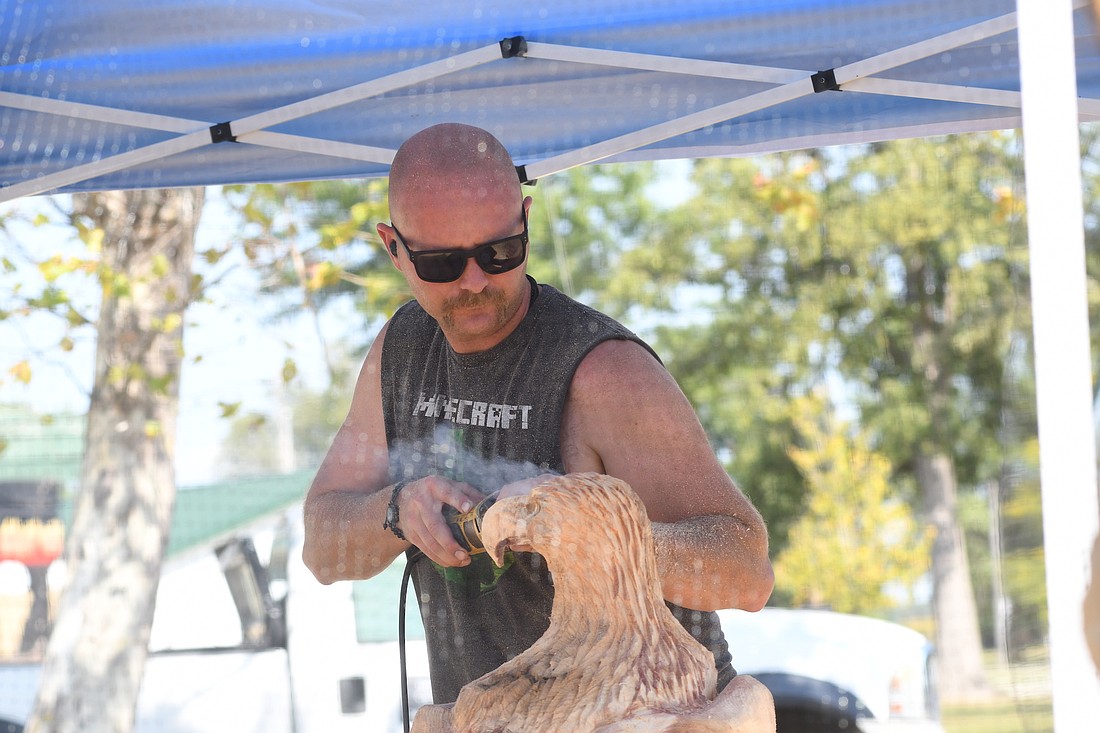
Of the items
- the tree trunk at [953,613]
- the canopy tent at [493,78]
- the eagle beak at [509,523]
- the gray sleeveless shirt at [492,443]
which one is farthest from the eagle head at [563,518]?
the tree trunk at [953,613]

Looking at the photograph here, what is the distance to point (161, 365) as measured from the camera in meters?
5.23

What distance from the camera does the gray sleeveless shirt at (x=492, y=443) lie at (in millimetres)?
1879

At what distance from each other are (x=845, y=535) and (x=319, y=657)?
5.39 meters

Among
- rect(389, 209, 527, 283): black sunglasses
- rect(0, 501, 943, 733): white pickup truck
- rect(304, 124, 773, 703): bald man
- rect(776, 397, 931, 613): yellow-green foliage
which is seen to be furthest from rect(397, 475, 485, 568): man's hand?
rect(776, 397, 931, 613): yellow-green foliage

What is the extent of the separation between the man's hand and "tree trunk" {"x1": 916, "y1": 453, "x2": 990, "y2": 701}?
8.37 m

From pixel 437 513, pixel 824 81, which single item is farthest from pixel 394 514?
pixel 824 81

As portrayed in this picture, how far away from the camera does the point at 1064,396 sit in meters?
1.02

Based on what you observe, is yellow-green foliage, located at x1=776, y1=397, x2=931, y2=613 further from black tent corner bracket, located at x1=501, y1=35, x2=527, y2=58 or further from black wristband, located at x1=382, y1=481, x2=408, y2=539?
black wristband, located at x1=382, y1=481, x2=408, y2=539

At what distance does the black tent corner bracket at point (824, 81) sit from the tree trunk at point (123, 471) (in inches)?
134

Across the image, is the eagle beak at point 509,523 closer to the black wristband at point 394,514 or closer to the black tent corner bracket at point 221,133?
the black wristband at point 394,514

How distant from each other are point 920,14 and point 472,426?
128 cm

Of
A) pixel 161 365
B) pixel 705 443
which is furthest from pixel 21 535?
pixel 705 443

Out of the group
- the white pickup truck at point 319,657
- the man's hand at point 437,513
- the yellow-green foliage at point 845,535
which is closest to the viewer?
the man's hand at point 437,513

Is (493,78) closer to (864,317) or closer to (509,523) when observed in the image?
(509,523)
